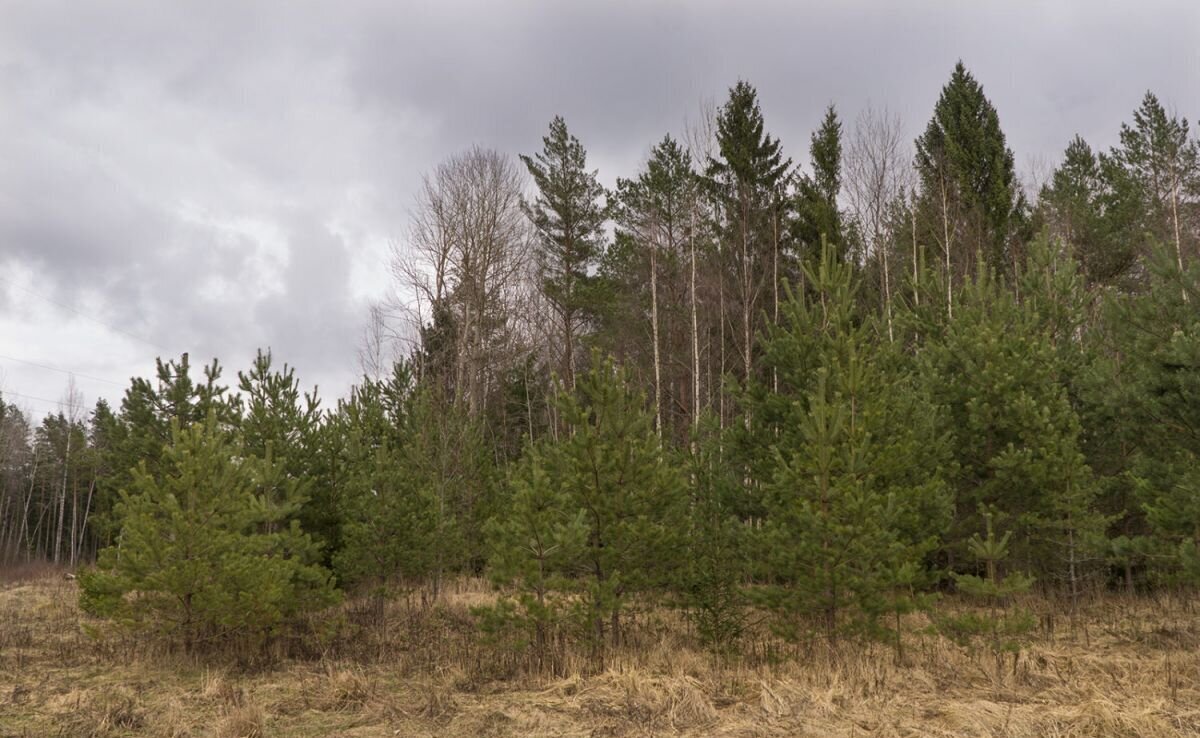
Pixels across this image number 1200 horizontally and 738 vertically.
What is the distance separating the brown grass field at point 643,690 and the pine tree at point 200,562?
707 millimetres

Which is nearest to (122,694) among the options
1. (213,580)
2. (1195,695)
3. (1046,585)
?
(213,580)

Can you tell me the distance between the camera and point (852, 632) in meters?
9.05

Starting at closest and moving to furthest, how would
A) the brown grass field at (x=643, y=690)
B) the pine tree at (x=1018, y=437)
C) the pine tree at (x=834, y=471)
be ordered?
the brown grass field at (x=643, y=690), the pine tree at (x=834, y=471), the pine tree at (x=1018, y=437)

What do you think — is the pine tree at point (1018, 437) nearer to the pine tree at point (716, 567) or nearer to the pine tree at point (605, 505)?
the pine tree at point (716, 567)

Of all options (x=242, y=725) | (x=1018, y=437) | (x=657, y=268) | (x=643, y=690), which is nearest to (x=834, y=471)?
(x=643, y=690)

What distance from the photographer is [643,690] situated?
319 inches

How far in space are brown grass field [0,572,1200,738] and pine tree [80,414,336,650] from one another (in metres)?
0.71

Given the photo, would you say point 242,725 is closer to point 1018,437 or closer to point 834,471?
point 834,471

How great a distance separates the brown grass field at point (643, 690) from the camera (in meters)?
6.92

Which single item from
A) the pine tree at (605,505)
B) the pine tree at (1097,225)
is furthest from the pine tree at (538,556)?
the pine tree at (1097,225)

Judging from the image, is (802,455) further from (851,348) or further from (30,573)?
(30,573)

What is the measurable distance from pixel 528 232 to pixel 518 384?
26.3 feet

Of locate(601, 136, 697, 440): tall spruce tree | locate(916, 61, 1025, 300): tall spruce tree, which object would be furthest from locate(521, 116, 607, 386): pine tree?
locate(916, 61, 1025, 300): tall spruce tree

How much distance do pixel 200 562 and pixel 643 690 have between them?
6.12 meters
